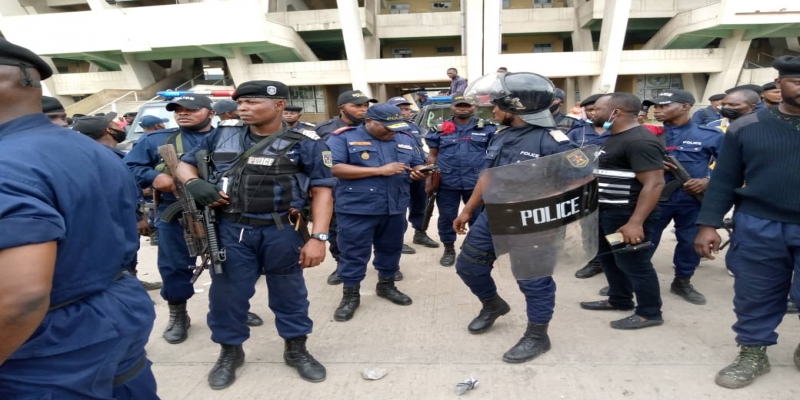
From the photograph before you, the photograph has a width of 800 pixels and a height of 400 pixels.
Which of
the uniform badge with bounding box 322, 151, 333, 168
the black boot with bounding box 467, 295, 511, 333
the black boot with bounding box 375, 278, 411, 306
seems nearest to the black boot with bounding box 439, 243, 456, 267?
the black boot with bounding box 375, 278, 411, 306

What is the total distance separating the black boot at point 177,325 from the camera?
10.7 ft

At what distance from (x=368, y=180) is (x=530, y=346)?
1708 mm

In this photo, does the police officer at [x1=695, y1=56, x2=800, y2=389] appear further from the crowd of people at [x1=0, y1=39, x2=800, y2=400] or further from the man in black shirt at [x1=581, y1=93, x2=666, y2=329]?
the man in black shirt at [x1=581, y1=93, x2=666, y2=329]

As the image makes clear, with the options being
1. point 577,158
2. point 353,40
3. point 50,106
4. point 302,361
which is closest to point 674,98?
point 577,158

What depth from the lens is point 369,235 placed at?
12.2 feet

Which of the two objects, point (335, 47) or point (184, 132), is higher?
point (335, 47)

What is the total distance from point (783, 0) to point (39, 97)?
79.7 ft

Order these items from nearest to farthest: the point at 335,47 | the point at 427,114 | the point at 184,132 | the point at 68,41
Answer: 1. the point at 184,132
2. the point at 427,114
3. the point at 68,41
4. the point at 335,47

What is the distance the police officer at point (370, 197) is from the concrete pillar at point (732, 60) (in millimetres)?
21871

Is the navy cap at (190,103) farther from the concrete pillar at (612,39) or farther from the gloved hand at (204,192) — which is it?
the concrete pillar at (612,39)

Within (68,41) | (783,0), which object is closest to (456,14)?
(783,0)

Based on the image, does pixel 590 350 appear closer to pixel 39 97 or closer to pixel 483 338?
pixel 483 338

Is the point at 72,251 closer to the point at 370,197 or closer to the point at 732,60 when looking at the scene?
the point at 370,197

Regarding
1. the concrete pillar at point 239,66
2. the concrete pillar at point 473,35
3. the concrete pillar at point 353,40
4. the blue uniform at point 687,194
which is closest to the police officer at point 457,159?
the blue uniform at point 687,194
